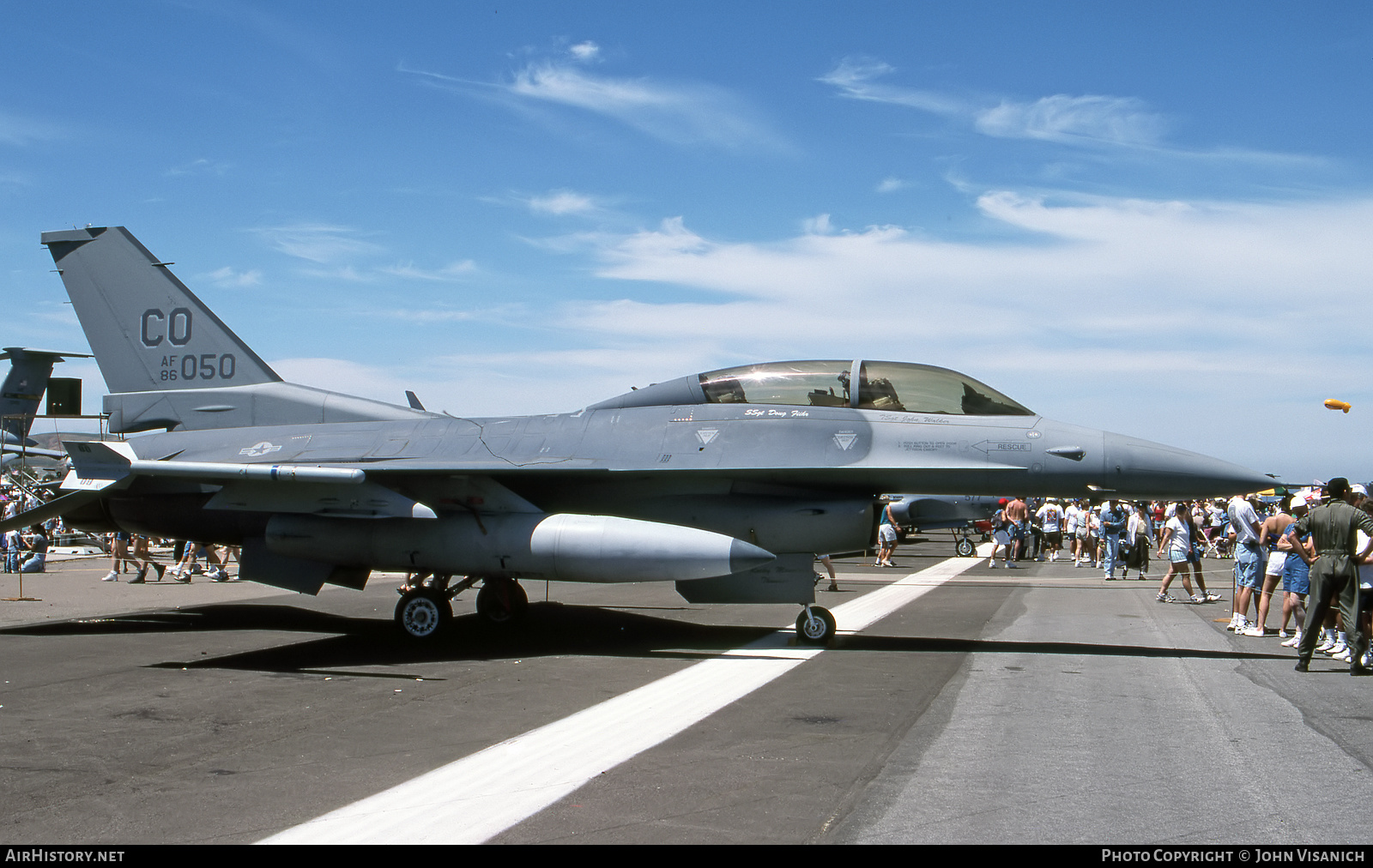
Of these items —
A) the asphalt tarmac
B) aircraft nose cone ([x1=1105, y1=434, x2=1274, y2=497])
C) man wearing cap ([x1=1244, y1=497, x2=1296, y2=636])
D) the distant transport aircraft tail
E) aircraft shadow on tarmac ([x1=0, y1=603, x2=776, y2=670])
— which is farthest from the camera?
the distant transport aircraft tail

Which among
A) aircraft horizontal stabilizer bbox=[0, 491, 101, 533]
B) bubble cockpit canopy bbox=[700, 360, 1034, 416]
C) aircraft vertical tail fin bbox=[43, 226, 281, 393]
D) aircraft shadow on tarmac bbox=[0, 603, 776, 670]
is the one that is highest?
aircraft vertical tail fin bbox=[43, 226, 281, 393]

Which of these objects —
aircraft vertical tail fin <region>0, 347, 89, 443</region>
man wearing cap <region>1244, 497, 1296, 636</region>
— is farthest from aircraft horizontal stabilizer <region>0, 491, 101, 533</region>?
aircraft vertical tail fin <region>0, 347, 89, 443</region>

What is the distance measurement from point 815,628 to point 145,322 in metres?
9.54

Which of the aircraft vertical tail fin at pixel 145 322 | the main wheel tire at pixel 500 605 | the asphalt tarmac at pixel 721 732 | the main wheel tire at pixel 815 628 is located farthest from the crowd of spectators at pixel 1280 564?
the aircraft vertical tail fin at pixel 145 322

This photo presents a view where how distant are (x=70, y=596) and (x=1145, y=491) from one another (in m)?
15.7

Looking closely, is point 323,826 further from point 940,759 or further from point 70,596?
point 70,596

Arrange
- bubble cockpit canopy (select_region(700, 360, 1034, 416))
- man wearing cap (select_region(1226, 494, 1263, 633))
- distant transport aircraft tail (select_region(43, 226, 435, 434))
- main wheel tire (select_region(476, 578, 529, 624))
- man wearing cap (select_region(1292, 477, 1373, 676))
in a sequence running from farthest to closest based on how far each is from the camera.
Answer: distant transport aircraft tail (select_region(43, 226, 435, 434)), man wearing cap (select_region(1226, 494, 1263, 633)), main wheel tire (select_region(476, 578, 529, 624)), bubble cockpit canopy (select_region(700, 360, 1034, 416)), man wearing cap (select_region(1292, 477, 1373, 676))

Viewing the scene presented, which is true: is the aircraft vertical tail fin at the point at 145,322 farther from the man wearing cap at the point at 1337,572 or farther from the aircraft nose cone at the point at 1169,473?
the man wearing cap at the point at 1337,572

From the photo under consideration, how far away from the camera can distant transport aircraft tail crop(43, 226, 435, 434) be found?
13422mm

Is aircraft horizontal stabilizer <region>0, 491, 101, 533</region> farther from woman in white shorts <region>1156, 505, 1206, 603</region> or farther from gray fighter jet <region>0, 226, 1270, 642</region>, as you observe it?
woman in white shorts <region>1156, 505, 1206, 603</region>

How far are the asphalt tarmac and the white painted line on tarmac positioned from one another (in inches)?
2.4

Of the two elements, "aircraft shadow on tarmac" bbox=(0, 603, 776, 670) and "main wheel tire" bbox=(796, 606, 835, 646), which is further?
"main wheel tire" bbox=(796, 606, 835, 646)

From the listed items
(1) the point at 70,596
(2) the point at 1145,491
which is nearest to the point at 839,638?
(2) the point at 1145,491

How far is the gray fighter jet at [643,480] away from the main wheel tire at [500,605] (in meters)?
0.22
